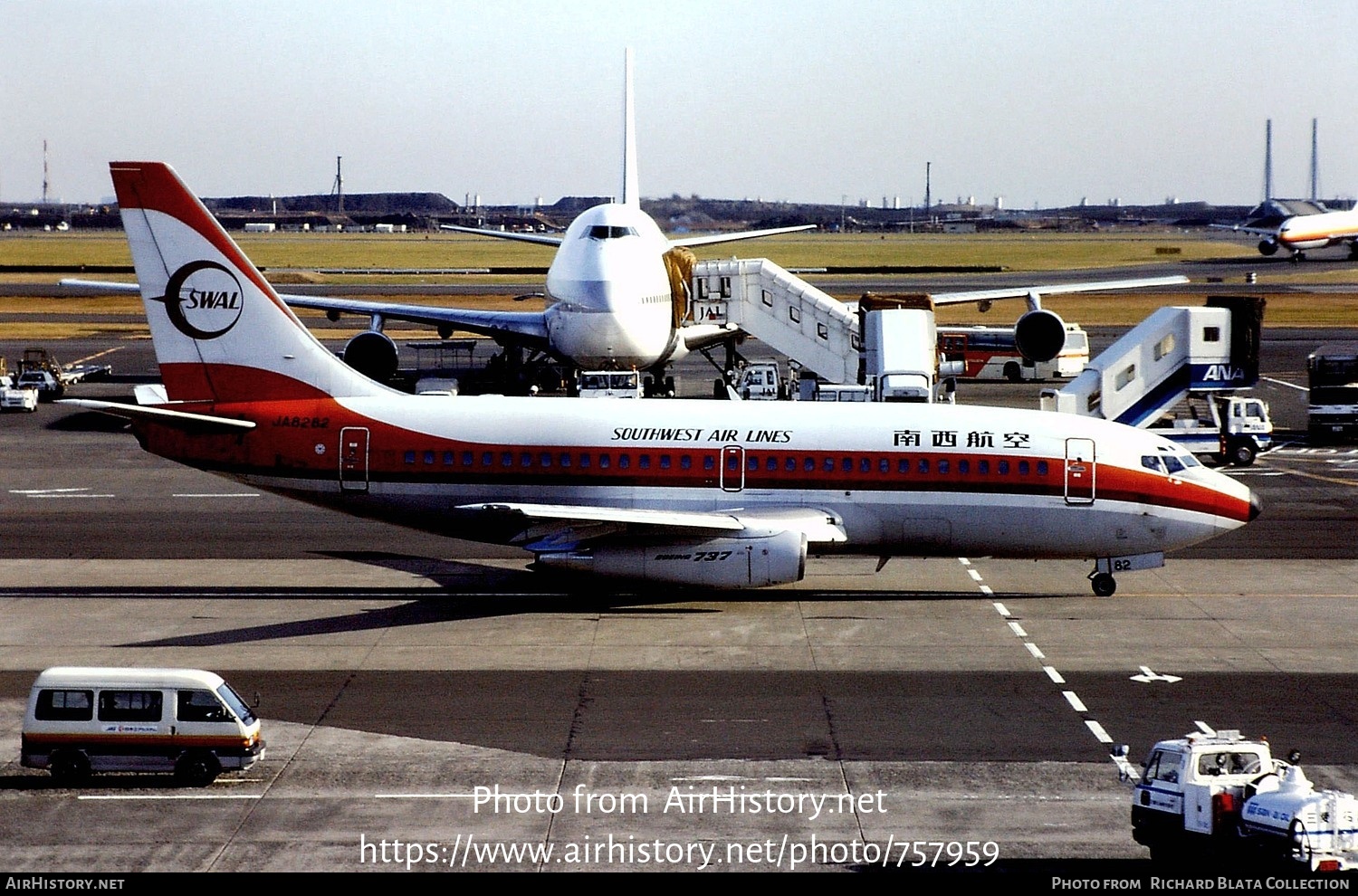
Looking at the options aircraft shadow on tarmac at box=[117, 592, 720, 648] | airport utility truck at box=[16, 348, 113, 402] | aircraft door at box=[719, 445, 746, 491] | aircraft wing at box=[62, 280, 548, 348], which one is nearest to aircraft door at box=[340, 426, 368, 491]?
aircraft shadow on tarmac at box=[117, 592, 720, 648]

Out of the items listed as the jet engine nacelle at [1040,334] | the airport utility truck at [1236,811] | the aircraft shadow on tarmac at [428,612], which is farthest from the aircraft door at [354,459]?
the jet engine nacelle at [1040,334]

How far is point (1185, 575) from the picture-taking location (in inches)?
1441

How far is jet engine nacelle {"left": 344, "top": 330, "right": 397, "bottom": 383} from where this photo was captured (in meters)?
67.0

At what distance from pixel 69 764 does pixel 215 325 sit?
49.2 feet

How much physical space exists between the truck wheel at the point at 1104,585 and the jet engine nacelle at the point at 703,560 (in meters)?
6.98

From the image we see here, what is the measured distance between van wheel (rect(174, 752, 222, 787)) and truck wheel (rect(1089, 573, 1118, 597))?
2001cm

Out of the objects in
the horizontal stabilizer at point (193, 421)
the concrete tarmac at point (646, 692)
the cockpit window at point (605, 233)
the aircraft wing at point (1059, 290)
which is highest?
the cockpit window at point (605, 233)

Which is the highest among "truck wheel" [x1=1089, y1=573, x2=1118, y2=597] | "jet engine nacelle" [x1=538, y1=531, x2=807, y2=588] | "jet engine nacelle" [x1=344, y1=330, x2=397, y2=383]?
"jet engine nacelle" [x1=344, y1=330, x2=397, y2=383]

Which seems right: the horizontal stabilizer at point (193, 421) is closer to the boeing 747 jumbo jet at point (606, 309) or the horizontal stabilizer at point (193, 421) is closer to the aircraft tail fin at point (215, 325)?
the aircraft tail fin at point (215, 325)

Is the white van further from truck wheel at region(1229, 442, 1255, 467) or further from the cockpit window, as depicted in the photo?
the cockpit window

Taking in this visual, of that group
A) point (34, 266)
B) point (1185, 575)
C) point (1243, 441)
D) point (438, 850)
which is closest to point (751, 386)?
point (1243, 441)

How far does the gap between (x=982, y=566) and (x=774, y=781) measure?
1730cm

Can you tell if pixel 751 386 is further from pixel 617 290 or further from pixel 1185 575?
pixel 1185 575

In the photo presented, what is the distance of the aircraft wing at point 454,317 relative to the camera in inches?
2618
